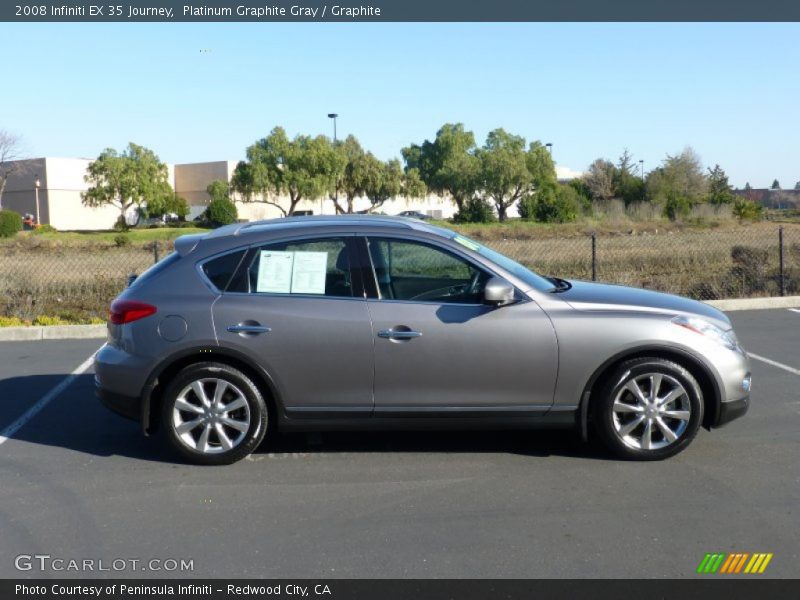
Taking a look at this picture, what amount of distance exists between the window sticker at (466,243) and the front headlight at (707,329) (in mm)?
1443

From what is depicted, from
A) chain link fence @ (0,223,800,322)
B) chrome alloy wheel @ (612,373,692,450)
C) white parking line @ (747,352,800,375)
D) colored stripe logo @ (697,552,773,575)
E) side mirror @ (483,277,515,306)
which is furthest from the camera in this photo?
chain link fence @ (0,223,800,322)

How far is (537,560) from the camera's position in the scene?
4195mm

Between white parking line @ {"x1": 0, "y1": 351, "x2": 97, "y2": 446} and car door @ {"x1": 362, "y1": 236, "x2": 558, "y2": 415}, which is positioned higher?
car door @ {"x1": 362, "y1": 236, "x2": 558, "y2": 415}

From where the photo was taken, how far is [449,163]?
Answer: 74188mm

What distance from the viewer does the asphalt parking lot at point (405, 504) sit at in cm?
424

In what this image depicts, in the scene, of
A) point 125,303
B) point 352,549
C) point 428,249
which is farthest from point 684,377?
point 125,303

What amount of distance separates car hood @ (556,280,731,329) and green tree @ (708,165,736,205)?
39912mm

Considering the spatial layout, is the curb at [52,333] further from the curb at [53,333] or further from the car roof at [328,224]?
the car roof at [328,224]

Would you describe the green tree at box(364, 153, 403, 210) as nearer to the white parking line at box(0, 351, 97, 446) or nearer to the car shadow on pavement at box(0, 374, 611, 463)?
the white parking line at box(0, 351, 97, 446)

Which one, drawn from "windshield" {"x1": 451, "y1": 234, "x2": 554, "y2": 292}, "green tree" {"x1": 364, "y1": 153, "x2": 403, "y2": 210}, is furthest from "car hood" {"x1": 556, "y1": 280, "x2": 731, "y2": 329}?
"green tree" {"x1": 364, "y1": 153, "x2": 403, "y2": 210}

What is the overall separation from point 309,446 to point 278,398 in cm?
70

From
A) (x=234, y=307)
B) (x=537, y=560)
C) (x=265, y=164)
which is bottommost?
(x=537, y=560)

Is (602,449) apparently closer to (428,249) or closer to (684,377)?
(684,377)

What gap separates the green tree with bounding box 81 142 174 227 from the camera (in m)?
56.3
